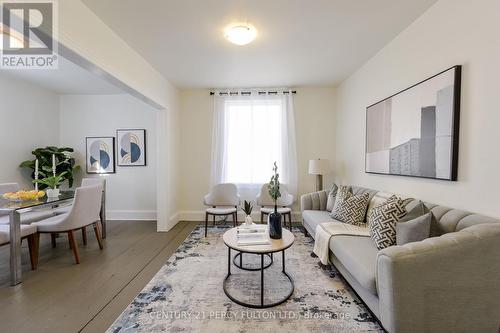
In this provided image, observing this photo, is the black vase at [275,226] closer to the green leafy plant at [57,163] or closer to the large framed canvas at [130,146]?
the large framed canvas at [130,146]

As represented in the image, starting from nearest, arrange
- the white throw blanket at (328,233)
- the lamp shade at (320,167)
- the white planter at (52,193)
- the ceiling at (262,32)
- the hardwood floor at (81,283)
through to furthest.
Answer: the hardwood floor at (81,283) < the ceiling at (262,32) < the white throw blanket at (328,233) < the white planter at (52,193) < the lamp shade at (320,167)

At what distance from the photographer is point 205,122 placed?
4.50 metres

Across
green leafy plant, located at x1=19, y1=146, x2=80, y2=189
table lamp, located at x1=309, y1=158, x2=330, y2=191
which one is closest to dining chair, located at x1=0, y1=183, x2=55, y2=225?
green leafy plant, located at x1=19, y1=146, x2=80, y2=189

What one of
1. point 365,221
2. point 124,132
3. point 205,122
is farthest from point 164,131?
point 365,221

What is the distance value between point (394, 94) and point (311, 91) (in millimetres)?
2012

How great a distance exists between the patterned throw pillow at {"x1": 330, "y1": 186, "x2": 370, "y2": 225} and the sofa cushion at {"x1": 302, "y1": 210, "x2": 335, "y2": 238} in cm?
14

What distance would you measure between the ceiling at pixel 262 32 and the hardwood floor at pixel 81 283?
8.74ft

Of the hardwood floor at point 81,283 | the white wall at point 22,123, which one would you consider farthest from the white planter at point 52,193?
the white wall at point 22,123

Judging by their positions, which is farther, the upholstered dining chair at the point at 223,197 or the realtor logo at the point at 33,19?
the upholstered dining chair at the point at 223,197

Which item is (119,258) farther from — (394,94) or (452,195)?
(394,94)

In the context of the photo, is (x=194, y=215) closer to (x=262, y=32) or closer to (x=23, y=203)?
(x=23, y=203)

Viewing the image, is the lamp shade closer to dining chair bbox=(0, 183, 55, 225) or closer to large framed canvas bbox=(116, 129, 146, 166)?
large framed canvas bbox=(116, 129, 146, 166)

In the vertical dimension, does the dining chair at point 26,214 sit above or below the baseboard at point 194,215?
above

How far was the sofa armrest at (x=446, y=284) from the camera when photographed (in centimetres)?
133
